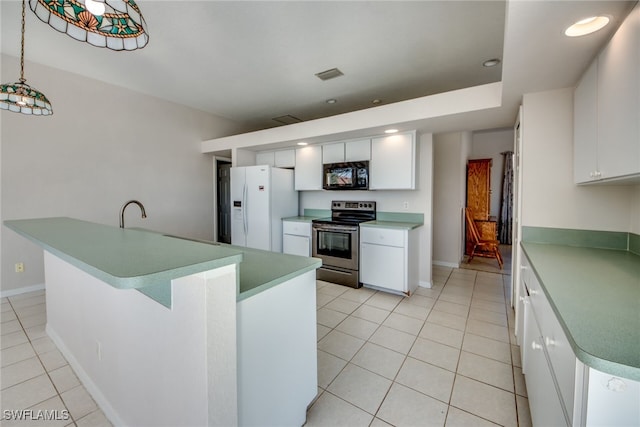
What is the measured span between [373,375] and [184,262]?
1.67 metres

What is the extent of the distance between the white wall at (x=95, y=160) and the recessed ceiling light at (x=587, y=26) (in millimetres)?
4826

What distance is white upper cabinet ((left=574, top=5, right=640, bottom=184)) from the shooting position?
3.72ft

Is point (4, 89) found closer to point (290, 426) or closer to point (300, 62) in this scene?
point (300, 62)

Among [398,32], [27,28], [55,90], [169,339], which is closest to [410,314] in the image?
[169,339]

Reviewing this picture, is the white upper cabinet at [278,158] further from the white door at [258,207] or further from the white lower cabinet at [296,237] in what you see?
the white lower cabinet at [296,237]

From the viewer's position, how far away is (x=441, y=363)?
6.68 ft

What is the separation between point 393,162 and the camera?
3506 millimetres

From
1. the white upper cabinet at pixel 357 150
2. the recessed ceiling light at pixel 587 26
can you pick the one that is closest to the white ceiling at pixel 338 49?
the recessed ceiling light at pixel 587 26

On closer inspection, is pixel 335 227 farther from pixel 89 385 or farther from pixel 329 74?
pixel 89 385

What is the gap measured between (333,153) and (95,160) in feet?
10.8

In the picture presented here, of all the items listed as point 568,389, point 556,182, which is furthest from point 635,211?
point 568,389

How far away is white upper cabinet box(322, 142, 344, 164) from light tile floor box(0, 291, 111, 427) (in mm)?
3476

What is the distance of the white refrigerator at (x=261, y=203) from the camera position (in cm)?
429

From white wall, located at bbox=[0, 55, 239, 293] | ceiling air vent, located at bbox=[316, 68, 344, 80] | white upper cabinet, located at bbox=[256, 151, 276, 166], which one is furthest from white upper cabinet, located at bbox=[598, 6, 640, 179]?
white wall, located at bbox=[0, 55, 239, 293]
